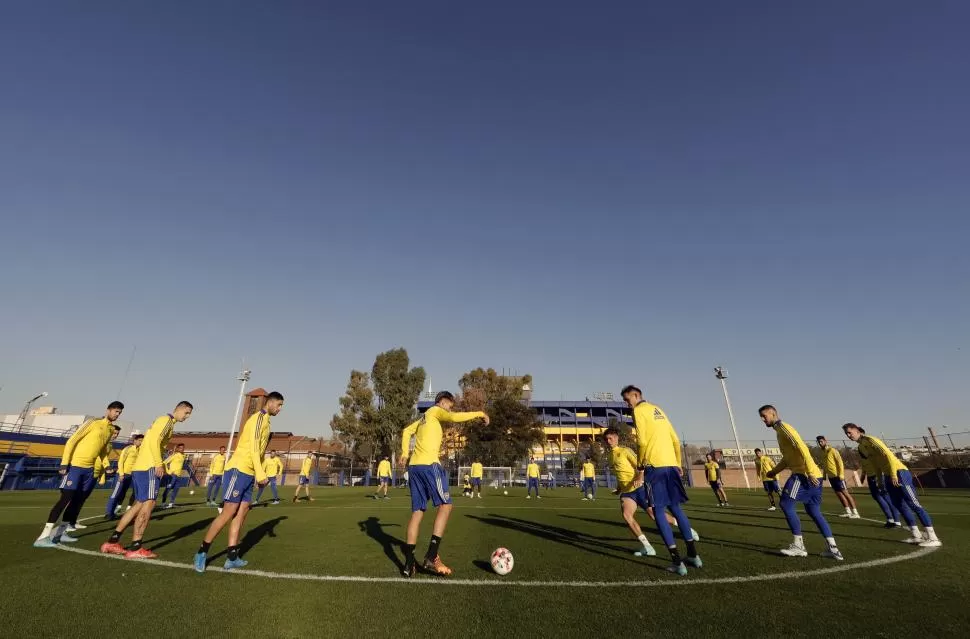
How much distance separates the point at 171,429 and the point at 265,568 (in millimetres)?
3489

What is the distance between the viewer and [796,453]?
744 cm

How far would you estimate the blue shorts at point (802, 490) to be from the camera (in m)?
7.16

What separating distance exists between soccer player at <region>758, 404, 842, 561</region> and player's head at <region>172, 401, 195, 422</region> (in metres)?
10.1

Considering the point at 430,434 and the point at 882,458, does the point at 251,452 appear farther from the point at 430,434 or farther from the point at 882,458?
the point at 882,458

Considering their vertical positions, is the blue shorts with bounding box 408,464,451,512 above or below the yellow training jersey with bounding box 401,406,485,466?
below

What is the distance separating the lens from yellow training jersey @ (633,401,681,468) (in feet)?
20.7

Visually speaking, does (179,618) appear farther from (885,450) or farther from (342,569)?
(885,450)

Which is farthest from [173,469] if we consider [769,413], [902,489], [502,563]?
[902,489]

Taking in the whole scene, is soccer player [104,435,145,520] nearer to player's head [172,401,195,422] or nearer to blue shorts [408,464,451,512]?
player's head [172,401,195,422]

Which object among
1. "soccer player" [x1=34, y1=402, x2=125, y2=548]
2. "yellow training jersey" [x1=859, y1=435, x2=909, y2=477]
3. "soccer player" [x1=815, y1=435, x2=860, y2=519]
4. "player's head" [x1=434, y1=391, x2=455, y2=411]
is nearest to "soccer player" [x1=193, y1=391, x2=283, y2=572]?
"player's head" [x1=434, y1=391, x2=455, y2=411]

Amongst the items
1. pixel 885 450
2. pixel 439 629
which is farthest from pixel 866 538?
pixel 439 629

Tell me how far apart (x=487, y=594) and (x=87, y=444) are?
8.51 m

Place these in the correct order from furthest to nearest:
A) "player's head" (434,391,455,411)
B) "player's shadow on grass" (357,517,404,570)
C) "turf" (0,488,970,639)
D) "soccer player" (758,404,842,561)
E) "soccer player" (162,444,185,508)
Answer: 1. "soccer player" (162,444,185,508)
2. "soccer player" (758,404,842,561)
3. "player's shadow on grass" (357,517,404,570)
4. "player's head" (434,391,455,411)
5. "turf" (0,488,970,639)

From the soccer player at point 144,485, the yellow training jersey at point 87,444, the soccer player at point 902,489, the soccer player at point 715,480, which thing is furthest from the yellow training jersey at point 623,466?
the soccer player at point 715,480
